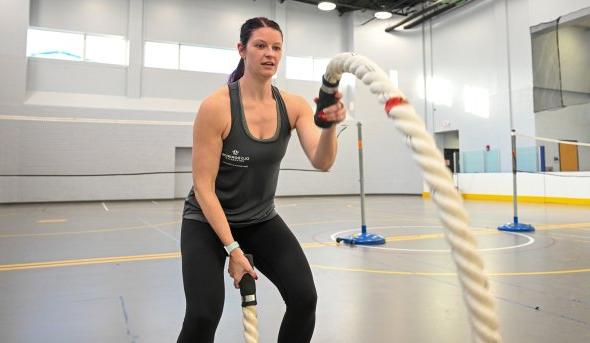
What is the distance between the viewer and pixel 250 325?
1.44 metres

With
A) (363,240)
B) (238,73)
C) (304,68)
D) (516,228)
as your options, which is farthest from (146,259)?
(304,68)

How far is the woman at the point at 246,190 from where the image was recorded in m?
1.61

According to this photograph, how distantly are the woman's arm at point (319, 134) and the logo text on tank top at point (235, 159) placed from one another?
0.94ft

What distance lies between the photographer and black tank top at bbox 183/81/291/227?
67.8 inches

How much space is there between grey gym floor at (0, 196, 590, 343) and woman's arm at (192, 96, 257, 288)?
3.94 ft

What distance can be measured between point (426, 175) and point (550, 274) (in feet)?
13.0

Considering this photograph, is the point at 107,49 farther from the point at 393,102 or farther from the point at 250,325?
the point at 393,102

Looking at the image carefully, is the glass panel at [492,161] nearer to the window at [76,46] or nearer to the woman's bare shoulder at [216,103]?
the window at [76,46]

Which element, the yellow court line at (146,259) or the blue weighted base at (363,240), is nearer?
the yellow court line at (146,259)

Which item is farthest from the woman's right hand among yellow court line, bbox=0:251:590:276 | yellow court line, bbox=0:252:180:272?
yellow court line, bbox=0:252:180:272

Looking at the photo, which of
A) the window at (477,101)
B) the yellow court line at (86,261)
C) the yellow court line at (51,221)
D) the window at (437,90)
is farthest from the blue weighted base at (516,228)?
the window at (437,90)

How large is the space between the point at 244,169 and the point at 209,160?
0.52 ft

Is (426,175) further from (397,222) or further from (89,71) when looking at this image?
(89,71)

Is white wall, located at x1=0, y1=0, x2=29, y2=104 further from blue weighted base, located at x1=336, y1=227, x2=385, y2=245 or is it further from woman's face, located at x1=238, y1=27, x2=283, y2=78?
woman's face, located at x1=238, y1=27, x2=283, y2=78
